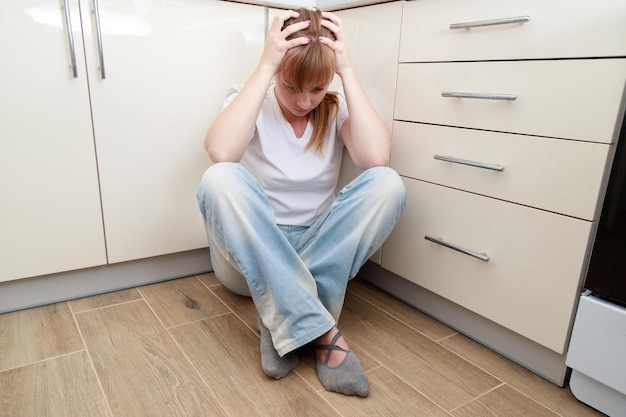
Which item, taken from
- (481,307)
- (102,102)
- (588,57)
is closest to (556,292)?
(481,307)

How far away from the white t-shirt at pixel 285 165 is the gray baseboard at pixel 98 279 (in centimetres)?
43

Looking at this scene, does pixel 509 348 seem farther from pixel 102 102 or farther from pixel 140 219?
pixel 102 102

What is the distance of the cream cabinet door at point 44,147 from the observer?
1068 millimetres

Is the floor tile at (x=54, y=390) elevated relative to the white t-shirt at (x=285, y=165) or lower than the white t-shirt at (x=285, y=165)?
lower

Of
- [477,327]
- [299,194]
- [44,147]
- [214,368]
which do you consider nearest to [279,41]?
[299,194]

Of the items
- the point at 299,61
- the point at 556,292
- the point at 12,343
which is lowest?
the point at 12,343

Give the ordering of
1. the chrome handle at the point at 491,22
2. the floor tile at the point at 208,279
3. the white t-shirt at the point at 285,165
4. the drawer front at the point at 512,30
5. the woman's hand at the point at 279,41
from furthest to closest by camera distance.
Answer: the floor tile at the point at 208,279, the white t-shirt at the point at 285,165, the woman's hand at the point at 279,41, the chrome handle at the point at 491,22, the drawer front at the point at 512,30

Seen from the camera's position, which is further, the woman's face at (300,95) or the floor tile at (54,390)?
the woman's face at (300,95)

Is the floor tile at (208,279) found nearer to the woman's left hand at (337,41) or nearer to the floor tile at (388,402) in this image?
the floor tile at (388,402)

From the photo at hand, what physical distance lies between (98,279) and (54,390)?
1.46 ft

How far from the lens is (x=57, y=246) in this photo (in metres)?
1.21

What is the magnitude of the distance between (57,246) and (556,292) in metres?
1.19

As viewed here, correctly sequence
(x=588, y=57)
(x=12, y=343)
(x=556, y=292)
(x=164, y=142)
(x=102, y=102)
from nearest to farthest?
1. (x=588, y=57)
2. (x=556, y=292)
3. (x=12, y=343)
4. (x=102, y=102)
5. (x=164, y=142)

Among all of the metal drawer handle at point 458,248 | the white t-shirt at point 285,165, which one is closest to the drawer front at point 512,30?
the white t-shirt at point 285,165
